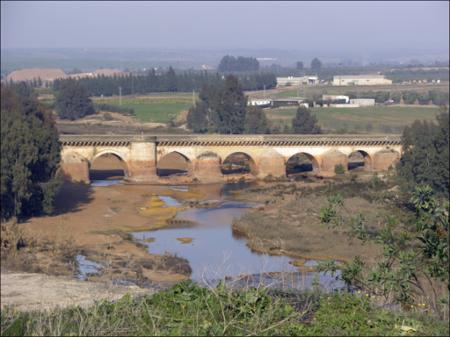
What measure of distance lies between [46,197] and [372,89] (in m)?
46.8

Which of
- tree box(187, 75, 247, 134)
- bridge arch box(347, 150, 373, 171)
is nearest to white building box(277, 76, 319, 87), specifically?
tree box(187, 75, 247, 134)

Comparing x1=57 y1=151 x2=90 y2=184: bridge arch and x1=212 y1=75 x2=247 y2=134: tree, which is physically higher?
x1=212 y1=75 x2=247 y2=134: tree

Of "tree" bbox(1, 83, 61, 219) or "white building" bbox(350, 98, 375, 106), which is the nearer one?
"tree" bbox(1, 83, 61, 219)

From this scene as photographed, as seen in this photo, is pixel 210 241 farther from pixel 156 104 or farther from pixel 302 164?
pixel 156 104

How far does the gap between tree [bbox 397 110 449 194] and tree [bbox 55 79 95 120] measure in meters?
37.0

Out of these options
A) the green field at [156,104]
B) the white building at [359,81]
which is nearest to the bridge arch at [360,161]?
the green field at [156,104]

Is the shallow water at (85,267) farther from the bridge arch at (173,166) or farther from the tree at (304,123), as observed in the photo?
the tree at (304,123)

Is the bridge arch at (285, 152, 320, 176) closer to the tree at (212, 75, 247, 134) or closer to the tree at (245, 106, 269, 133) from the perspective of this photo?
the tree at (245, 106, 269, 133)

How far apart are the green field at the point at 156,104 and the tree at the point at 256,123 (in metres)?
15.3

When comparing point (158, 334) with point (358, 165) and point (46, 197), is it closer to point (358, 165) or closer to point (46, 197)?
point (46, 197)

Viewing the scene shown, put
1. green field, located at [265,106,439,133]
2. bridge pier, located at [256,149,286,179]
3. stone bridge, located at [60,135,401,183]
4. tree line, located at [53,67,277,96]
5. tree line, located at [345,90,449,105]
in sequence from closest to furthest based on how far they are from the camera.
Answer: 1. stone bridge, located at [60,135,401,183]
2. bridge pier, located at [256,149,286,179]
3. green field, located at [265,106,439,133]
4. tree line, located at [345,90,449,105]
5. tree line, located at [53,67,277,96]

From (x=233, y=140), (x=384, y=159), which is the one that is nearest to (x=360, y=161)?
(x=384, y=159)

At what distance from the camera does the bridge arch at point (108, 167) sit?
48469 millimetres

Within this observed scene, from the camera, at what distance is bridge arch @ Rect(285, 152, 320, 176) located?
5156 cm
